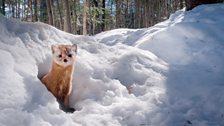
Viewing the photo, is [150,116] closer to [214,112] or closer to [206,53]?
[214,112]

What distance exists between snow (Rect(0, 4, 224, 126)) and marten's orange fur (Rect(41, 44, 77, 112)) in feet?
0.66

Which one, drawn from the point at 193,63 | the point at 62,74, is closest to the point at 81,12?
the point at 193,63

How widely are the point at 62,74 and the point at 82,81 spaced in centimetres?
66

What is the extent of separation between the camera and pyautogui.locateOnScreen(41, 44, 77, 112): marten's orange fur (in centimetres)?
539

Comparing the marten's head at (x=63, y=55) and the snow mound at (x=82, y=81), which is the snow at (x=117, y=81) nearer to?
the snow mound at (x=82, y=81)

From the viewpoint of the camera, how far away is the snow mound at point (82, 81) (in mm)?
4699

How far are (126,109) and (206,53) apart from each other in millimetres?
2684

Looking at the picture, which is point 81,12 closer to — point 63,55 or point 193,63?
point 193,63

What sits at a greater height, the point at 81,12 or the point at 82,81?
the point at 82,81

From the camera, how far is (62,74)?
551cm

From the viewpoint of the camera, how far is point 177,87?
6184mm

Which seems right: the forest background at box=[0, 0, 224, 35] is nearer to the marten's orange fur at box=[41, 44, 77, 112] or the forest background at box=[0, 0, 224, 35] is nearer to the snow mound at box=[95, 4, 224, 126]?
the snow mound at box=[95, 4, 224, 126]

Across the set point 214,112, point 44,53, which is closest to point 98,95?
point 44,53

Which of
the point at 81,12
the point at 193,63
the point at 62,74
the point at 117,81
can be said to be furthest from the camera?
the point at 81,12
